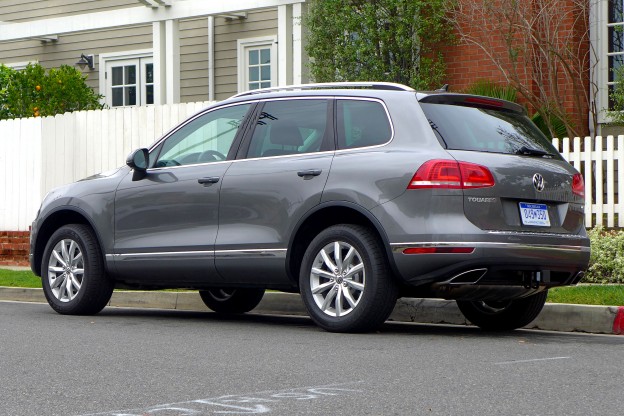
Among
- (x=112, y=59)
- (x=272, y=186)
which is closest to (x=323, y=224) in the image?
(x=272, y=186)

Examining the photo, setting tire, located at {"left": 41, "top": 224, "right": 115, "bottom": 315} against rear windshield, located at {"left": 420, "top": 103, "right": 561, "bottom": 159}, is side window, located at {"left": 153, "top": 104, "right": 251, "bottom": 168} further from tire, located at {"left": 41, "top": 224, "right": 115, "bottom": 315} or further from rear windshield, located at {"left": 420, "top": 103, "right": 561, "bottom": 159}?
rear windshield, located at {"left": 420, "top": 103, "right": 561, "bottom": 159}

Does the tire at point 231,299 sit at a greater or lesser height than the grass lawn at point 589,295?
lesser

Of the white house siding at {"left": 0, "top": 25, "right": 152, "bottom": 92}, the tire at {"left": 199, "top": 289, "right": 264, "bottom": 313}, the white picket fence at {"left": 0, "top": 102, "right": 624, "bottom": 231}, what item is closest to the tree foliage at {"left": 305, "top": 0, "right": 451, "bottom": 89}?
the white picket fence at {"left": 0, "top": 102, "right": 624, "bottom": 231}

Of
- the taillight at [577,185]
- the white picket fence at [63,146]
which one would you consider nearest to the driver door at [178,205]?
the taillight at [577,185]

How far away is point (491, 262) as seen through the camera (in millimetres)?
8000

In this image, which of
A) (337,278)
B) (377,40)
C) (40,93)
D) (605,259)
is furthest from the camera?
(40,93)

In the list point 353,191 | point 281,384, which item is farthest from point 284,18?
point 281,384

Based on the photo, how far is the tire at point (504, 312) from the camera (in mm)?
9188

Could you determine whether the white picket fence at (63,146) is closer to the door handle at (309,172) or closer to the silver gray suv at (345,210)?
the silver gray suv at (345,210)

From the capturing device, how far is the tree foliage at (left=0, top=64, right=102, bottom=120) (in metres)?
20.5

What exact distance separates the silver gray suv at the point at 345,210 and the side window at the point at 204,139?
0.04ft

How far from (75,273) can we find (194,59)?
12553 mm

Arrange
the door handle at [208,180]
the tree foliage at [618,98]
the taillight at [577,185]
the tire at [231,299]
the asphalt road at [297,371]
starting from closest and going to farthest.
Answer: the asphalt road at [297,371], the taillight at [577,185], the door handle at [208,180], the tire at [231,299], the tree foliage at [618,98]

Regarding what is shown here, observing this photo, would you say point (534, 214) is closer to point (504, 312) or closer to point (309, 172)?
point (504, 312)
